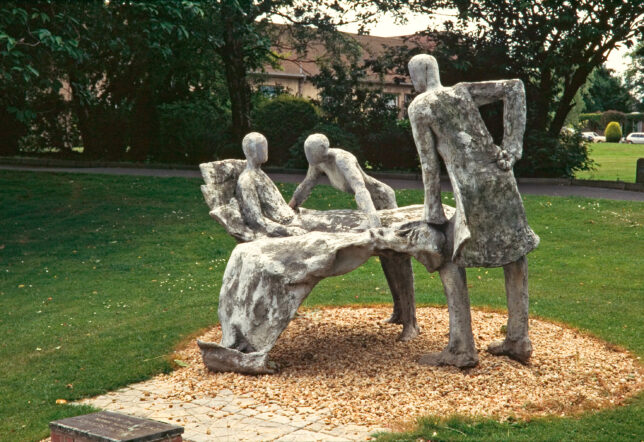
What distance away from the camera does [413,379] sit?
7551mm

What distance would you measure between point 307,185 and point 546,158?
47.6ft

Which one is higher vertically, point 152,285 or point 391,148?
point 391,148

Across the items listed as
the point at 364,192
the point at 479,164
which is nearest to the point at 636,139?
the point at 364,192

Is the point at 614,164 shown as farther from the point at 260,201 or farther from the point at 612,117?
the point at 612,117

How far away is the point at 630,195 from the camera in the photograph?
65.1 ft

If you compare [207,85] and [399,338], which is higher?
[207,85]

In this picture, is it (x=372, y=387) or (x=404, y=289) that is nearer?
(x=372, y=387)

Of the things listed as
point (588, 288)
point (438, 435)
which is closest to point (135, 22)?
point (588, 288)

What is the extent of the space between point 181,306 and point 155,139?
1739 cm

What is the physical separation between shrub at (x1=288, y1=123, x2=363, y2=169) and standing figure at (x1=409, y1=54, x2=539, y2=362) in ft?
49.2

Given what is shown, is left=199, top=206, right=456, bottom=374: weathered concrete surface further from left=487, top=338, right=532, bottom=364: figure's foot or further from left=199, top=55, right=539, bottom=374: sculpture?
left=487, top=338, right=532, bottom=364: figure's foot

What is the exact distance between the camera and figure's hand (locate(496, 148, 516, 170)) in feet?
24.2

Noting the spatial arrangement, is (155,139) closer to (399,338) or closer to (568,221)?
(568,221)

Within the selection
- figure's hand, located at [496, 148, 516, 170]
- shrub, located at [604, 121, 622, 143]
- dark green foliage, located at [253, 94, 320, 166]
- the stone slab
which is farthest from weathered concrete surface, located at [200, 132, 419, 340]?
shrub, located at [604, 121, 622, 143]
